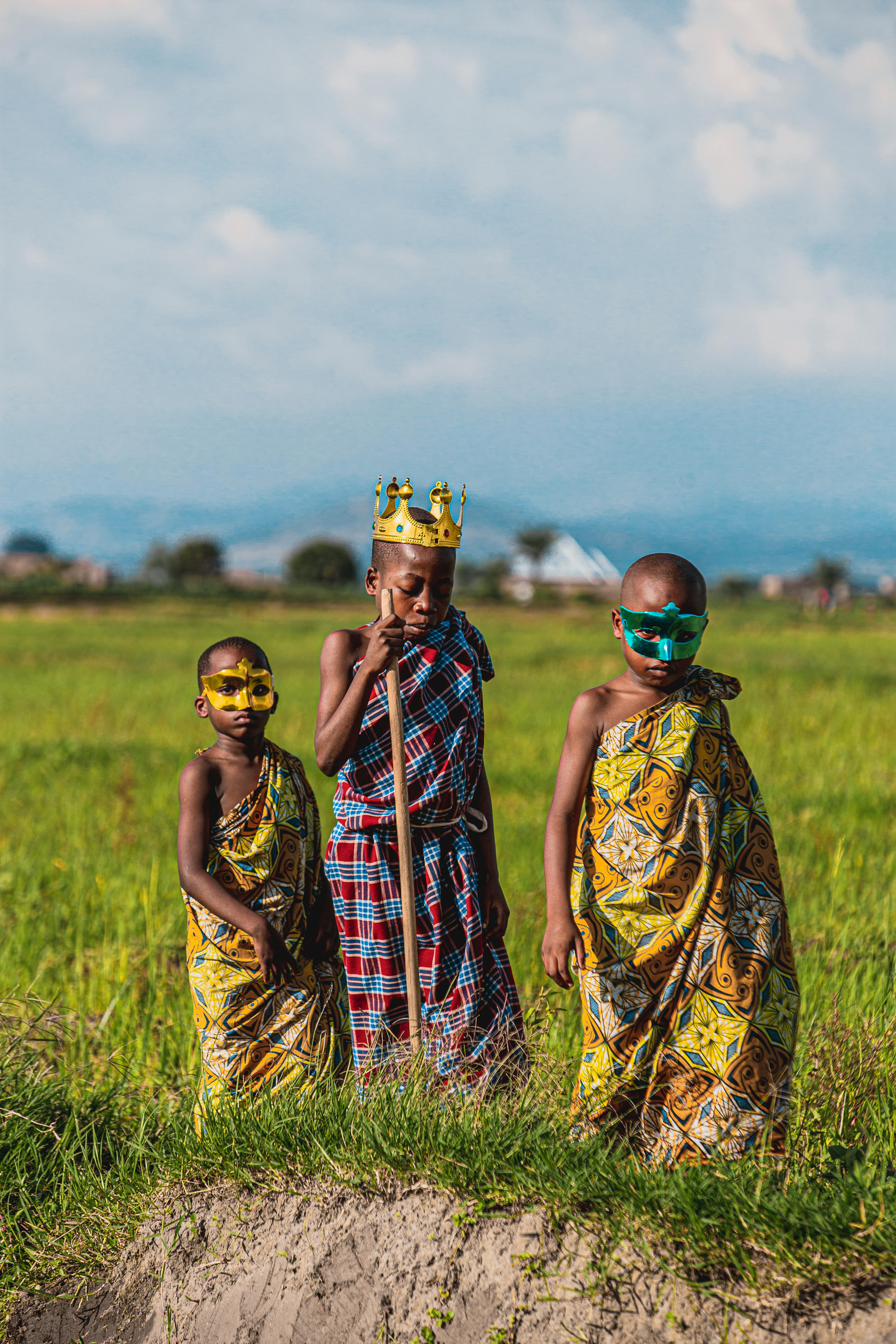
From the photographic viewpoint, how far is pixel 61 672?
19719 millimetres

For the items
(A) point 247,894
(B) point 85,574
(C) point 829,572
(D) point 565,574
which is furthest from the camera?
(D) point 565,574

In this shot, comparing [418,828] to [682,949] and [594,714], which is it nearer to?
[594,714]

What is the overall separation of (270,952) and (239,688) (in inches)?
29.1

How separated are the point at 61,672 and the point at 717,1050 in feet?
60.9

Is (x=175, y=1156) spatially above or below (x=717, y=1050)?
below

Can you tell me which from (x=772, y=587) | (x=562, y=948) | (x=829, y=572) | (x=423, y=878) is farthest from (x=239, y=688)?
(x=772, y=587)

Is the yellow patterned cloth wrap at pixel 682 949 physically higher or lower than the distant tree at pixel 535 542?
lower

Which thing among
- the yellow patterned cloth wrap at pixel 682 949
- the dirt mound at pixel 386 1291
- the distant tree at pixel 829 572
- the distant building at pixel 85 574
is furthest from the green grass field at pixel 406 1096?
the distant tree at pixel 829 572

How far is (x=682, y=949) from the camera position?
9.19 ft

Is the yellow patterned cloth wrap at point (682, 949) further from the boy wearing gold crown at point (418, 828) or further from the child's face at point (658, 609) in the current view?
the boy wearing gold crown at point (418, 828)

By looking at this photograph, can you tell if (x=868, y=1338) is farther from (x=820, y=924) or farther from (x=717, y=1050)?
(x=820, y=924)

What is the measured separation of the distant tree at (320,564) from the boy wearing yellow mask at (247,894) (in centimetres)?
11089

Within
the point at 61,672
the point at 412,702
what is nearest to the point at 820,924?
the point at 412,702

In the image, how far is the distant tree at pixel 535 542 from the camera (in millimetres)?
128375
